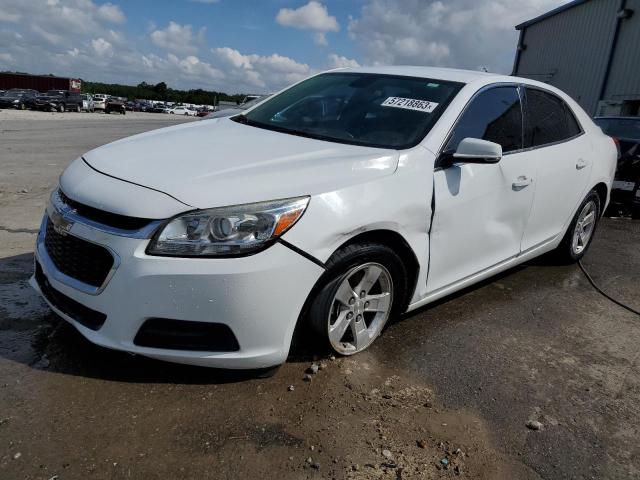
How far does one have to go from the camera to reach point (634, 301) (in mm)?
4051

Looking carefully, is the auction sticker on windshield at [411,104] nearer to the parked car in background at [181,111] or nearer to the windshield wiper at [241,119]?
the windshield wiper at [241,119]

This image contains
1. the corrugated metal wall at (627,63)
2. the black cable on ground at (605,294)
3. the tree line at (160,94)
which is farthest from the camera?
the tree line at (160,94)

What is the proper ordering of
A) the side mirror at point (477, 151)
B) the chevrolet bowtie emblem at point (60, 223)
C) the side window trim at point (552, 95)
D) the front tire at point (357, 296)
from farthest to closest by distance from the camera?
the side window trim at point (552, 95) → the side mirror at point (477, 151) → the front tire at point (357, 296) → the chevrolet bowtie emblem at point (60, 223)

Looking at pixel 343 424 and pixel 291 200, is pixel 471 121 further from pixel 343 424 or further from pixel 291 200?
pixel 343 424

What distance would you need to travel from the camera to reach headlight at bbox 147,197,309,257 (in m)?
2.15

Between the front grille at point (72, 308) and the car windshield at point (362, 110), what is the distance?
1573 mm

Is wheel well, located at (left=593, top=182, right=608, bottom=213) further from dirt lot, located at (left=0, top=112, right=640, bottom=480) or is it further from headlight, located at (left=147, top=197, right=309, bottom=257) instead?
headlight, located at (left=147, top=197, right=309, bottom=257)

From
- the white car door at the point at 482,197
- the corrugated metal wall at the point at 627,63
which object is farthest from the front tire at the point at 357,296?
the corrugated metal wall at the point at 627,63

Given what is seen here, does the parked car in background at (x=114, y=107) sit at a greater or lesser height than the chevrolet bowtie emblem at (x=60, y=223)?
lesser

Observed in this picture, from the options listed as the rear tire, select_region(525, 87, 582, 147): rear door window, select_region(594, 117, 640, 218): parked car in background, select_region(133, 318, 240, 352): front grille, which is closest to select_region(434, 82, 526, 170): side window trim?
select_region(525, 87, 582, 147): rear door window

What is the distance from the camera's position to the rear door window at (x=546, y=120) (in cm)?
367

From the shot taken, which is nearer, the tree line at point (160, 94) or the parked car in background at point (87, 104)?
the parked car in background at point (87, 104)

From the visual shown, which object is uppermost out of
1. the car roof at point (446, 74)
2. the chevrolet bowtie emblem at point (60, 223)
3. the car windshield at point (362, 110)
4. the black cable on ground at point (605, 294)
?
the car roof at point (446, 74)

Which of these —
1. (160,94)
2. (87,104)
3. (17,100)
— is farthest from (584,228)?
(160,94)
